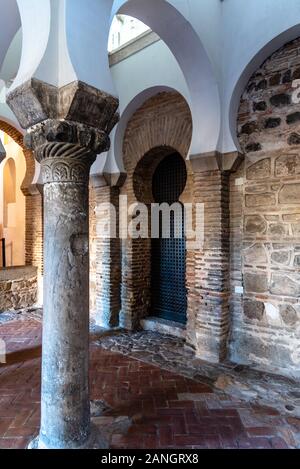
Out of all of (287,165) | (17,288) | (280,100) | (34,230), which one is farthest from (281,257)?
(34,230)

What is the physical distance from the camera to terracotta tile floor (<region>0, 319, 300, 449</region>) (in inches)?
106

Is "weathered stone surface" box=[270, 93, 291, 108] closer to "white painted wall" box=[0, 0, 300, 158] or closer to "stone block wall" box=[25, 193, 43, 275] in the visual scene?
"white painted wall" box=[0, 0, 300, 158]

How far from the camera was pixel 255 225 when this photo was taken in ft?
13.9

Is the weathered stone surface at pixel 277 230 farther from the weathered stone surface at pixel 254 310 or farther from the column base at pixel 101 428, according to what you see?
the column base at pixel 101 428

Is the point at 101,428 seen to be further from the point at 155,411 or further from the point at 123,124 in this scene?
the point at 123,124

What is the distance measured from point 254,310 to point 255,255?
739mm

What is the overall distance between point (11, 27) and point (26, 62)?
1.65 m

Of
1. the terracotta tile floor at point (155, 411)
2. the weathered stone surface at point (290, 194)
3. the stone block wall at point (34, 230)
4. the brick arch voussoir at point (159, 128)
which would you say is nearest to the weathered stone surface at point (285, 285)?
the weathered stone surface at point (290, 194)

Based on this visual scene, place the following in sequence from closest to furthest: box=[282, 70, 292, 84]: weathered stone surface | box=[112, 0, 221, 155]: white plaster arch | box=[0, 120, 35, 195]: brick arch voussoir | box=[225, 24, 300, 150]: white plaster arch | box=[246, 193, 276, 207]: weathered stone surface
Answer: box=[112, 0, 221, 155]: white plaster arch, box=[225, 24, 300, 150]: white plaster arch, box=[282, 70, 292, 84]: weathered stone surface, box=[246, 193, 276, 207]: weathered stone surface, box=[0, 120, 35, 195]: brick arch voussoir

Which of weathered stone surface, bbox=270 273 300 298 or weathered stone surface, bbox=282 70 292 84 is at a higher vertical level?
weathered stone surface, bbox=282 70 292 84

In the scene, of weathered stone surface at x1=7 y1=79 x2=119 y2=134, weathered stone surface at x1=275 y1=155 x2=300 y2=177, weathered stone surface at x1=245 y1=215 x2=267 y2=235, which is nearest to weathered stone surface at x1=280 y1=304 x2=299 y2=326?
weathered stone surface at x1=245 y1=215 x2=267 y2=235

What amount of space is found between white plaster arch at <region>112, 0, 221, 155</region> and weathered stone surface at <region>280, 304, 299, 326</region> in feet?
7.33


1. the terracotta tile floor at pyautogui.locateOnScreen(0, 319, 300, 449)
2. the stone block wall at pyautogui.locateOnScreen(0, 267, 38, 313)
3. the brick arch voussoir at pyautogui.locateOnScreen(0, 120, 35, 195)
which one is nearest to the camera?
the terracotta tile floor at pyautogui.locateOnScreen(0, 319, 300, 449)

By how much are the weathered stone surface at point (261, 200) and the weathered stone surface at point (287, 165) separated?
0.96 ft
